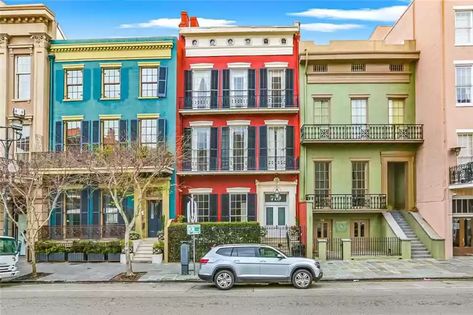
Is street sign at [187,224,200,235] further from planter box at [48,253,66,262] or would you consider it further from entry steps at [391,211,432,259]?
entry steps at [391,211,432,259]

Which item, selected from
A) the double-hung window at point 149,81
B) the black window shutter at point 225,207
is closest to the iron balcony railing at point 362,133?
the black window shutter at point 225,207

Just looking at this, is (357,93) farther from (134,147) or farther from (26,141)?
(26,141)

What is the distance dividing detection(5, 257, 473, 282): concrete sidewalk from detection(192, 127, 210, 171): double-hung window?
646 centimetres

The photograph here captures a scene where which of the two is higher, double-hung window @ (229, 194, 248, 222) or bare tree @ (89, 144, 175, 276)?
bare tree @ (89, 144, 175, 276)

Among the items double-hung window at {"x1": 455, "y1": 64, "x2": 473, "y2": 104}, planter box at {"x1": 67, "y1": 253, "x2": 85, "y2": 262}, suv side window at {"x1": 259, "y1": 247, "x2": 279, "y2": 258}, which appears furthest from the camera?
double-hung window at {"x1": 455, "y1": 64, "x2": 473, "y2": 104}

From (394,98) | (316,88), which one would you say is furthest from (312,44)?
(394,98)

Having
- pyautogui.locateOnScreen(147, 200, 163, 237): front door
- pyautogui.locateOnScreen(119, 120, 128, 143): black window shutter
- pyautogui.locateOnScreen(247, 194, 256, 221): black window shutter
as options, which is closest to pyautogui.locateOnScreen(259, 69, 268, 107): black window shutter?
pyautogui.locateOnScreen(247, 194, 256, 221): black window shutter

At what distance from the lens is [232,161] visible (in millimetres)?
27734

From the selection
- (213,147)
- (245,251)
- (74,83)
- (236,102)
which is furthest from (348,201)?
(74,83)

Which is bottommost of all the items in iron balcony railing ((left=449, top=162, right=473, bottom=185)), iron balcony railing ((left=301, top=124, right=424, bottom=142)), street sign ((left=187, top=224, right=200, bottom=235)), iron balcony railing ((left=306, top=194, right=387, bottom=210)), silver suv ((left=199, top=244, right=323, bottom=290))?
silver suv ((left=199, top=244, right=323, bottom=290))

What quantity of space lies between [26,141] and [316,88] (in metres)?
16.8

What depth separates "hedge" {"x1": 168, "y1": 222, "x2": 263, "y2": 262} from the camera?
23.7 m

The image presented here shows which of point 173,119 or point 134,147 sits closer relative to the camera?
point 134,147

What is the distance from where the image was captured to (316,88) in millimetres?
27703
